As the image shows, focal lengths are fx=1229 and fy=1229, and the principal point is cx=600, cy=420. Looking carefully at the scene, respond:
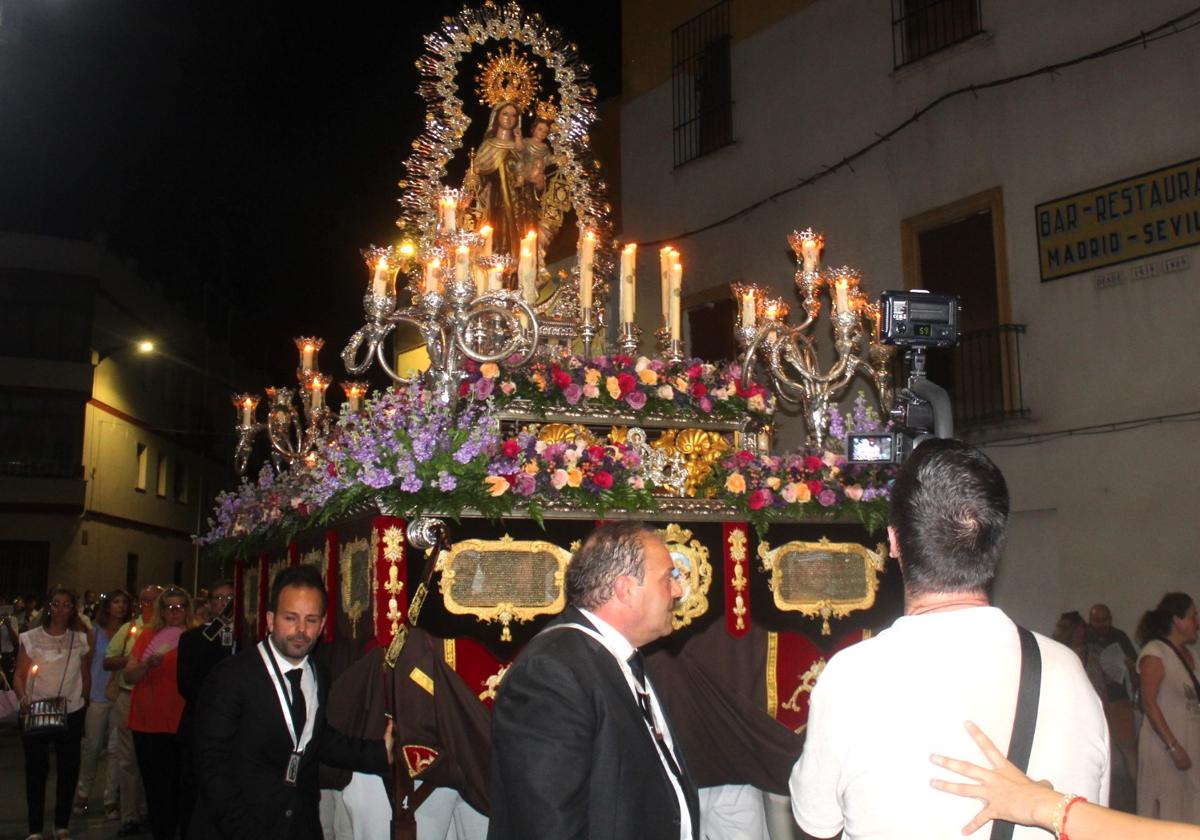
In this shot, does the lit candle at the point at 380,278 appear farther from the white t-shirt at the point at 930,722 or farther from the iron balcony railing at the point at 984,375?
the iron balcony railing at the point at 984,375

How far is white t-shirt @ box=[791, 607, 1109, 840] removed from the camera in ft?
7.11

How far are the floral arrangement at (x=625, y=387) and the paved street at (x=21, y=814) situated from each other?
4.95 metres

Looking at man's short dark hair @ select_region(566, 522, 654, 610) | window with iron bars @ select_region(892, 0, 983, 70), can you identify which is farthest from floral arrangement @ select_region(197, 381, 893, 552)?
window with iron bars @ select_region(892, 0, 983, 70)

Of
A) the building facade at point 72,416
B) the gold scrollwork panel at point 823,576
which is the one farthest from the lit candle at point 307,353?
the building facade at point 72,416

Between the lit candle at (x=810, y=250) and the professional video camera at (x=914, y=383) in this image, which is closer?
the professional video camera at (x=914, y=383)

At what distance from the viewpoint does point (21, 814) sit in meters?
9.47

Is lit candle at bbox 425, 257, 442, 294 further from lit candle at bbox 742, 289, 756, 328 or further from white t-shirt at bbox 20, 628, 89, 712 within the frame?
white t-shirt at bbox 20, 628, 89, 712

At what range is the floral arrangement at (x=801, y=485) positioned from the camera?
607cm

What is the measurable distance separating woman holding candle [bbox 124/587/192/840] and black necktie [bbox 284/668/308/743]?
12.2ft

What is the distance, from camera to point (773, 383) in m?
7.47

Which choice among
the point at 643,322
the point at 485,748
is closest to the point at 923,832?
the point at 485,748

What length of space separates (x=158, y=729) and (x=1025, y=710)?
22.3 feet

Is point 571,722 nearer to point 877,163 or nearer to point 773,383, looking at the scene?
point 773,383

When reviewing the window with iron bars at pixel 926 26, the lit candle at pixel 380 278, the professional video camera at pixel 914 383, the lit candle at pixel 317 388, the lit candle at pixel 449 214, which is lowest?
the professional video camera at pixel 914 383
